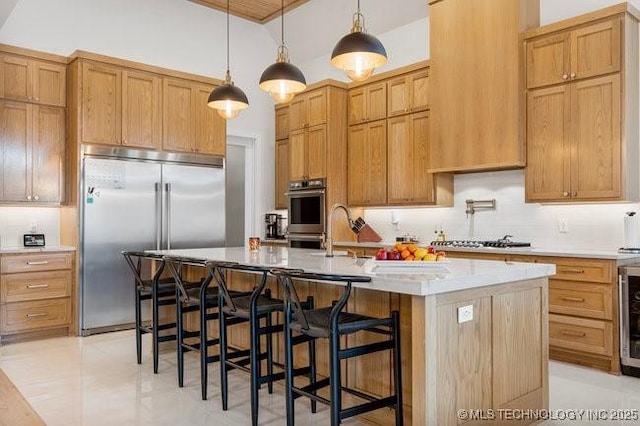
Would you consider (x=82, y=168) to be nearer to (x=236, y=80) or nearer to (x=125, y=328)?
(x=125, y=328)

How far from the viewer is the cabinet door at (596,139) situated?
409cm

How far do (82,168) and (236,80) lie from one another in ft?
8.80

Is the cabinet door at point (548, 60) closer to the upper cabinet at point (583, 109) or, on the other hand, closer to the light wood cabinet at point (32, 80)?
the upper cabinet at point (583, 109)

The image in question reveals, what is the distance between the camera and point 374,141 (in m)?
6.11

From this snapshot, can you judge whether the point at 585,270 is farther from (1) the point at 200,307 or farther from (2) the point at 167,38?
(2) the point at 167,38

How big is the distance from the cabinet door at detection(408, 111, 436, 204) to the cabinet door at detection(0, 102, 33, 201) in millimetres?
3967

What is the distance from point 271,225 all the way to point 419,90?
2852 millimetres

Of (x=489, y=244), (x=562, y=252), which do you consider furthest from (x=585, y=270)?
(x=489, y=244)

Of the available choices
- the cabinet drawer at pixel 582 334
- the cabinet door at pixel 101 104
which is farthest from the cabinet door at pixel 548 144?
the cabinet door at pixel 101 104

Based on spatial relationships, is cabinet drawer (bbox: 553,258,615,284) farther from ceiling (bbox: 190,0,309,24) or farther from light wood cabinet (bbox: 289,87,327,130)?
ceiling (bbox: 190,0,309,24)

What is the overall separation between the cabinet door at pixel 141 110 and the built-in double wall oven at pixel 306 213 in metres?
1.86

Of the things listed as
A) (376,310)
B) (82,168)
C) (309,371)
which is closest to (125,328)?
(82,168)

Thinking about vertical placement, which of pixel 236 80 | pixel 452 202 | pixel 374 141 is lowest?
pixel 452 202

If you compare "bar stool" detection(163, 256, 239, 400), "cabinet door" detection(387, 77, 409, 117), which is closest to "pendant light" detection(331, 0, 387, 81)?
"bar stool" detection(163, 256, 239, 400)
